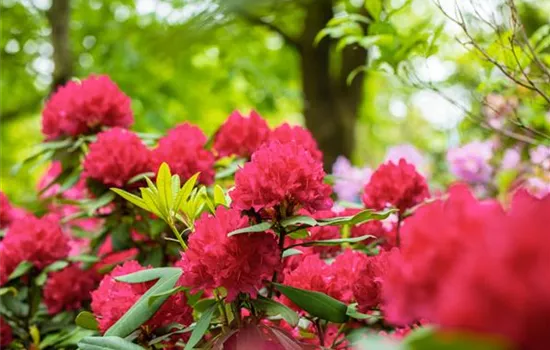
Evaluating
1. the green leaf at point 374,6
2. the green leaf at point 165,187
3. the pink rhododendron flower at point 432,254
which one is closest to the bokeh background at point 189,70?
the green leaf at point 374,6

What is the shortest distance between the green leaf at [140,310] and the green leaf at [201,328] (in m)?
0.07

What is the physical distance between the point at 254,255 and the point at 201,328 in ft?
0.45

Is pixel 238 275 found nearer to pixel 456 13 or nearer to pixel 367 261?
pixel 367 261

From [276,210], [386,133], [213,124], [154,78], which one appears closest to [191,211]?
[276,210]

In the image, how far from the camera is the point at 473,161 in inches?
122

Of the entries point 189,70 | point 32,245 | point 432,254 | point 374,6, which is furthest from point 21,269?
point 189,70

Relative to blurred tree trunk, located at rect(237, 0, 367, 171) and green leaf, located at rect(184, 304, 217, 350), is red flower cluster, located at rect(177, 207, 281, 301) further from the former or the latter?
blurred tree trunk, located at rect(237, 0, 367, 171)

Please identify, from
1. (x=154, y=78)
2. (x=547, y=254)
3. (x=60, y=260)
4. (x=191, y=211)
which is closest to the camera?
(x=547, y=254)

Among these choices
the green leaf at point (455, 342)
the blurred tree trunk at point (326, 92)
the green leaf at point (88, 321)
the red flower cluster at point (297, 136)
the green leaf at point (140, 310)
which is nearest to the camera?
the green leaf at point (455, 342)

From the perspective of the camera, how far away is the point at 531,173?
9.89 feet

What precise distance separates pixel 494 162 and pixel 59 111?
2.12m

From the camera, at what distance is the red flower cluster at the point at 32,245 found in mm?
1595

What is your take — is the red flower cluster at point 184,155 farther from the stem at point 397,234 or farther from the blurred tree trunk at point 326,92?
the blurred tree trunk at point 326,92

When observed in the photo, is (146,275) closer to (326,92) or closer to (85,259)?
(85,259)
